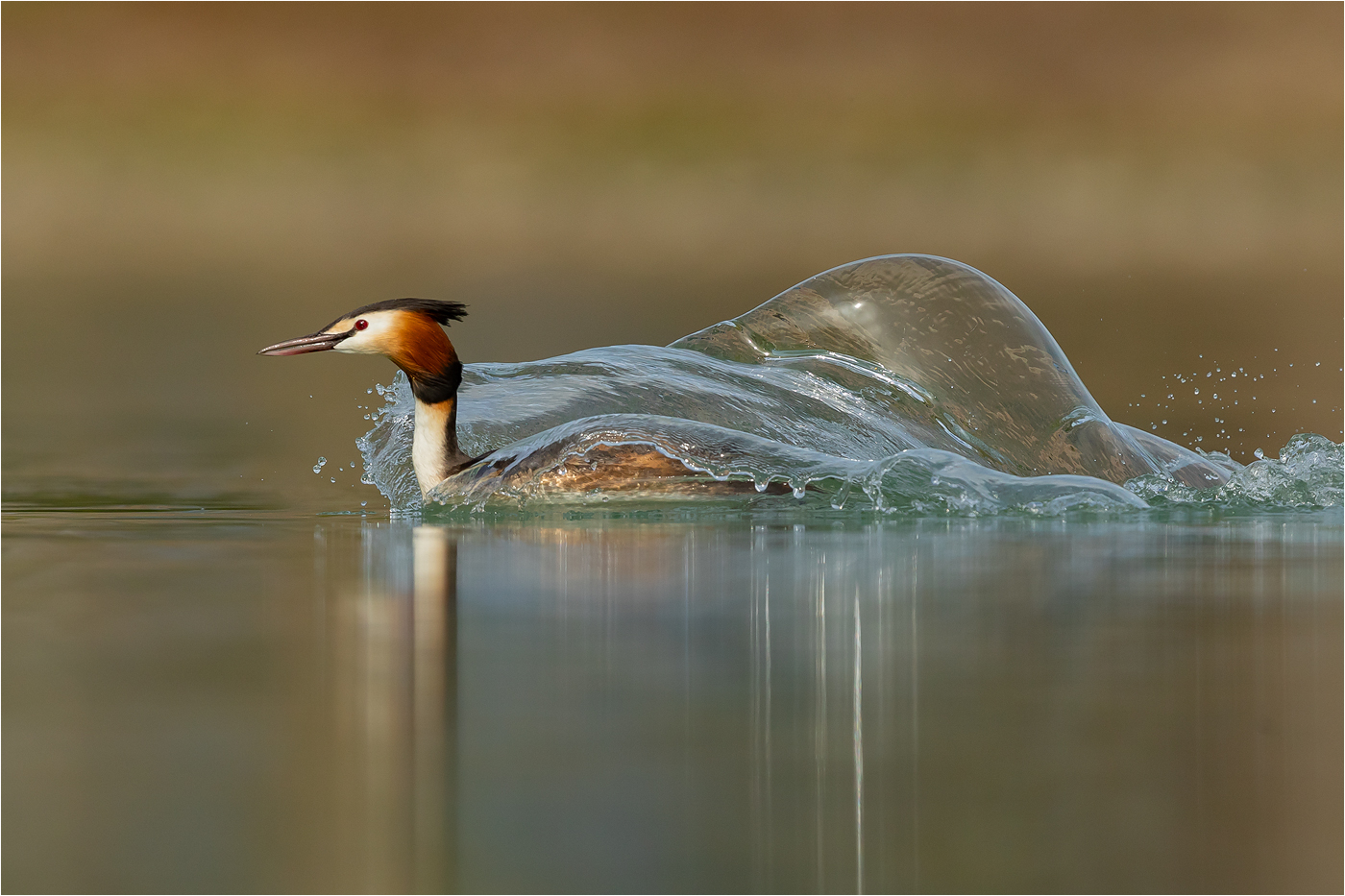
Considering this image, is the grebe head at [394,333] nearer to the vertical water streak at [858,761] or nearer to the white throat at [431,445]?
the white throat at [431,445]

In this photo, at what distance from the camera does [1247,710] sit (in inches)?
89.4

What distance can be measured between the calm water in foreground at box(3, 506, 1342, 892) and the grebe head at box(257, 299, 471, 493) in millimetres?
2324

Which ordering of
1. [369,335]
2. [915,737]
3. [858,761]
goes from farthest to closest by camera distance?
[369,335] → [915,737] → [858,761]

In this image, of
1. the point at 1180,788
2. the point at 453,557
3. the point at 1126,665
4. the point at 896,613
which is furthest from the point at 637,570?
the point at 1180,788

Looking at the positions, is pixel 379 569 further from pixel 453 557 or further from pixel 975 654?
pixel 975 654

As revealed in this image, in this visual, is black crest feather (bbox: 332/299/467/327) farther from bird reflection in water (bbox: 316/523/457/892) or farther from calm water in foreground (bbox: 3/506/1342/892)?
bird reflection in water (bbox: 316/523/457/892)

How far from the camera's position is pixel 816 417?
6.86 m

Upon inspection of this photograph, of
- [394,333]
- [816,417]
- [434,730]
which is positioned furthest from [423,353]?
[434,730]

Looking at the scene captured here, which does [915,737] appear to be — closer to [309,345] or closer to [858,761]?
[858,761]

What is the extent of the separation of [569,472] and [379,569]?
73.7 inches

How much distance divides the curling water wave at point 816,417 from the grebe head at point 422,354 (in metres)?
0.20

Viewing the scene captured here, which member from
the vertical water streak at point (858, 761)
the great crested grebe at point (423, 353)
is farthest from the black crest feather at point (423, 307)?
the vertical water streak at point (858, 761)

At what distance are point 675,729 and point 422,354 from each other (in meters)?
4.27

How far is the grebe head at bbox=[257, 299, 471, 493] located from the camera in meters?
6.14
